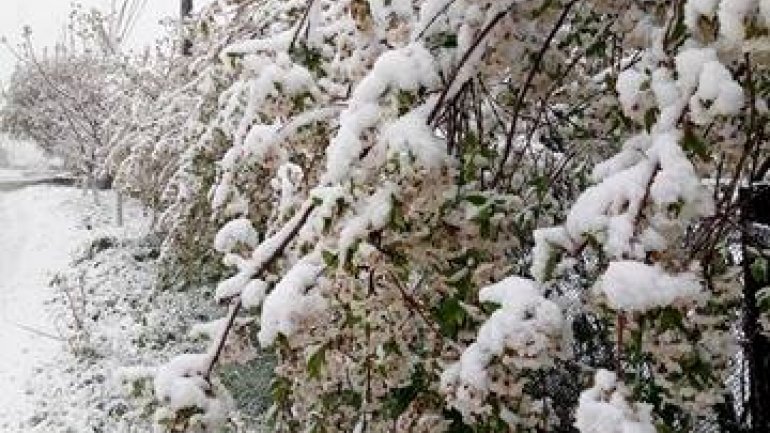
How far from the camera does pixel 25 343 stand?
32.9 feet

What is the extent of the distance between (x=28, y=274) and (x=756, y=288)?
11963 mm

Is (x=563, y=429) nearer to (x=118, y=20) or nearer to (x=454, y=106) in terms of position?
(x=454, y=106)

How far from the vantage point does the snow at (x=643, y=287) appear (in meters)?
1.34

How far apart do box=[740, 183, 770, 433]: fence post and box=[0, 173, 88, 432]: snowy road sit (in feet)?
22.1

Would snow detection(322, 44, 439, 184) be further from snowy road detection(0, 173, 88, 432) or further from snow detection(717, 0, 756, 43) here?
snowy road detection(0, 173, 88, 432)

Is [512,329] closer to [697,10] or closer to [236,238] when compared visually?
[697,10]

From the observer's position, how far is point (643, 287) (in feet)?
4.40

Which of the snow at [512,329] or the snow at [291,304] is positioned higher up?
the snow at [512,329]

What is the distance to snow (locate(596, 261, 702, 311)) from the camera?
4.40 feet

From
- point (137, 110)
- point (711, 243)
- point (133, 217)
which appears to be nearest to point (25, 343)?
Answer: point (137, 110)

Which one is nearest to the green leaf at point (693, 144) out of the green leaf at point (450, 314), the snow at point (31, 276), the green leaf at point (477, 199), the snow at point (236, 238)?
the green leaf at point (477, 199)

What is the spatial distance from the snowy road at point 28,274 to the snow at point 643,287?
744 cm

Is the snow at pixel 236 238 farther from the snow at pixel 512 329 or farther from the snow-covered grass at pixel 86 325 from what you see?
the snow-covered grass at pixel 86 325


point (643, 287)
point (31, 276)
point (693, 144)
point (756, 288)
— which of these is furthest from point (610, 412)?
point (31, 276)
